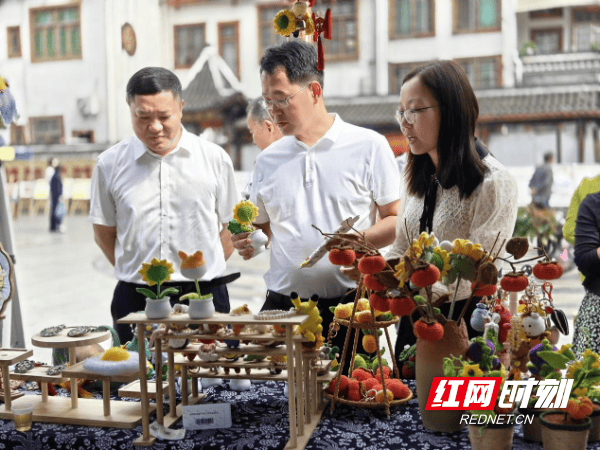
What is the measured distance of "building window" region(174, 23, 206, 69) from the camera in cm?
1376

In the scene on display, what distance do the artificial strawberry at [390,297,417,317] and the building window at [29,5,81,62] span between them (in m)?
14.3

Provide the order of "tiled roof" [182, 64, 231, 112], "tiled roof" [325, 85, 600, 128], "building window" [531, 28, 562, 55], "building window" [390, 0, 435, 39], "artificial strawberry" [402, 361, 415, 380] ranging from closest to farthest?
"artificial strawberry" [402, 361, 415, 380] < "tiled roof" [325, 85, 600, 128] < "building window" [531, 28, 562, 55] < "building window" [390, 0, 435, 39] < "tiled roof" [182, 64, 231, 112]

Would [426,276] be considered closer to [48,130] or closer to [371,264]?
[371,264]

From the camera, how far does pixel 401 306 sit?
1.15 m

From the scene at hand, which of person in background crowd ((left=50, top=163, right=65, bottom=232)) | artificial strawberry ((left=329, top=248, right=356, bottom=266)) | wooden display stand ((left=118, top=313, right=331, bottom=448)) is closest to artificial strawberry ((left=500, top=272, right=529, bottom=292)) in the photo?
artificial strawberry ((left=329, top=248, right=356, bottom=266))

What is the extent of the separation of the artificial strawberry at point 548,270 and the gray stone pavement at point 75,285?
2.57 meters

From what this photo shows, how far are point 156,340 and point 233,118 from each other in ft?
38.6

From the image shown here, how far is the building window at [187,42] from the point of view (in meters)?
13.8

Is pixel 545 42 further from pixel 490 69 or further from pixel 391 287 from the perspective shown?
pixel 391 287

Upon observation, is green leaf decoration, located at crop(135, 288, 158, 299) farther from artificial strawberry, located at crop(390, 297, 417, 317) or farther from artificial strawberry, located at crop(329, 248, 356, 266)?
artificial strawberry, located at crop(390, 297, 417, 317)

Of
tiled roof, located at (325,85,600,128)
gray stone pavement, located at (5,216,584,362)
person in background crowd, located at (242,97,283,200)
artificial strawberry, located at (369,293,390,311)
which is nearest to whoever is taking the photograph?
artificial strawberry, located at (369,293,390,311)

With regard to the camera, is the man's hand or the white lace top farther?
the man's hand

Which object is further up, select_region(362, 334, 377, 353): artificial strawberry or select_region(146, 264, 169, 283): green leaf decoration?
select_region(146, 264, 169, 283): green leaf decoration

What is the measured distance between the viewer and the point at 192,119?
13000 millimetres
